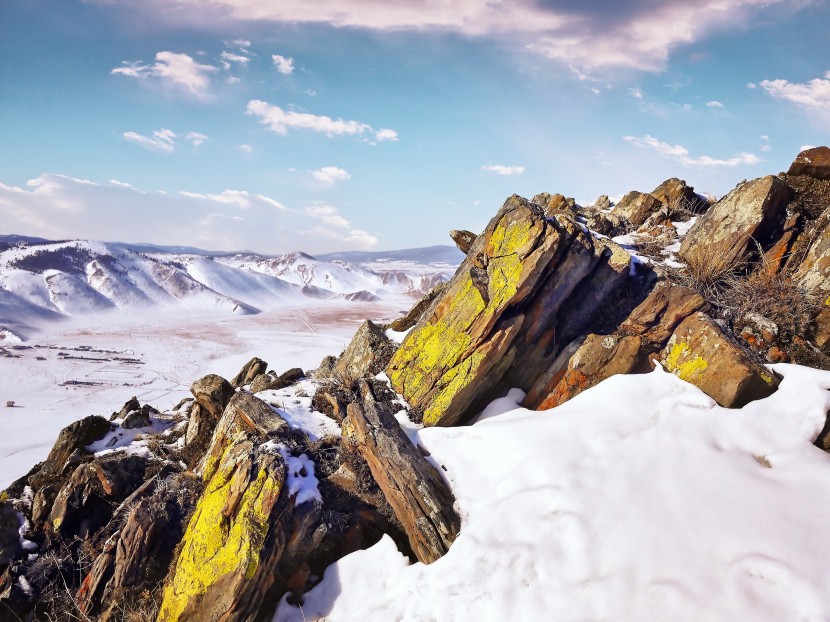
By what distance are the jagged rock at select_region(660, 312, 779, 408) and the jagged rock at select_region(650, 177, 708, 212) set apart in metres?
8.34

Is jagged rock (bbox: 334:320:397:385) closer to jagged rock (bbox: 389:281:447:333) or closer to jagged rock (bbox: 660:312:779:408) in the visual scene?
jagged rock (bbox: 389:281:447:333)

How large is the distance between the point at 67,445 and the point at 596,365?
11024 millimetres

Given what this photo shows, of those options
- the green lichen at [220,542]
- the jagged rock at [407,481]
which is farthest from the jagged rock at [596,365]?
the green lichen at [220,542]

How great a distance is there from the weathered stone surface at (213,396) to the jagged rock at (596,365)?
22.1 ft

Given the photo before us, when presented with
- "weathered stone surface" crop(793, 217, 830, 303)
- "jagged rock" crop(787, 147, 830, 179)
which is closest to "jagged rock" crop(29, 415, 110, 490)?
"weathered stone surface" crop(793, 217, 830, 303)

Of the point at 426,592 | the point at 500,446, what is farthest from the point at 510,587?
the point at 500,446

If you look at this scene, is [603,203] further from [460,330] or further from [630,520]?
[630,520]

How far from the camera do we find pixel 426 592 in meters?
5.66

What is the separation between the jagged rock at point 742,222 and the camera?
1008 centimetres

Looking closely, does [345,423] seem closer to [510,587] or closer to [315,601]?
[315,601]

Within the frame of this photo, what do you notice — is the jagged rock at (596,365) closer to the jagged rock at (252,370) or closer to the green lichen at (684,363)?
the green lichen at (684,363)

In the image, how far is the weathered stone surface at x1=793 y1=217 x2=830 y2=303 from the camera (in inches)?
341

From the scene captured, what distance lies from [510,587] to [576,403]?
134 inches

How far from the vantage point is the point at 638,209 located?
49.2ft
